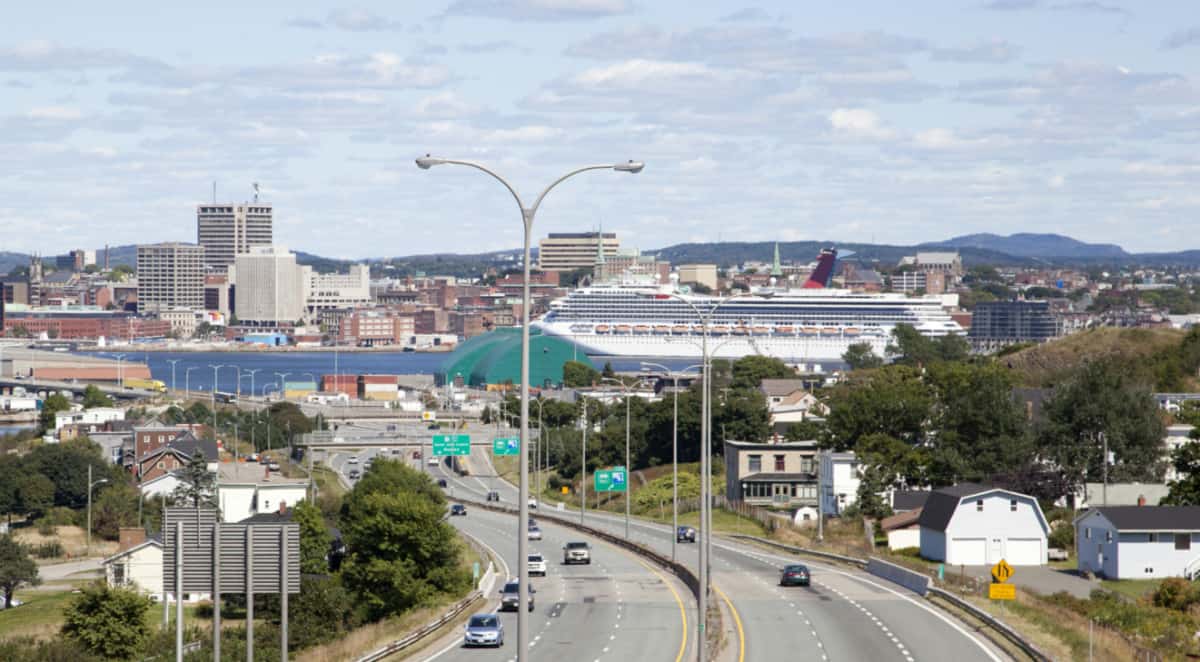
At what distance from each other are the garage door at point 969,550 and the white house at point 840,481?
23479 mm

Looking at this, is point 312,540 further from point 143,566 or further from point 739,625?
point 739,625

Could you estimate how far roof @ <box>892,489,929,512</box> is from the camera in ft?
262

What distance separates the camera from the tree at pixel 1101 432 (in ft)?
269

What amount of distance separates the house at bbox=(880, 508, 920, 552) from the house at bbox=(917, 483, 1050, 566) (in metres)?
6.66

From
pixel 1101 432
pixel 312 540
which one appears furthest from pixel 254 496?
pixel 1101 432

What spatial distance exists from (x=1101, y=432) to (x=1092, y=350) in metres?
63.9

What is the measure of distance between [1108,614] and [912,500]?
3379cm

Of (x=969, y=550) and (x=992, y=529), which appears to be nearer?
(x=992, y=529)

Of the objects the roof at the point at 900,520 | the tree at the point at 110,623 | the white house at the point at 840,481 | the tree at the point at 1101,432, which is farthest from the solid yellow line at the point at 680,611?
the tree at the point at 1101,432

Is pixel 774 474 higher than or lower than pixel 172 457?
higher

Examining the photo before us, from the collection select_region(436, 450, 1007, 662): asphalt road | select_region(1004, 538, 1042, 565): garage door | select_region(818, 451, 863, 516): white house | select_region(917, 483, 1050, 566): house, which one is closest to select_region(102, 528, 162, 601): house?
select_region(436, 450, 1007, 662): asphalt road

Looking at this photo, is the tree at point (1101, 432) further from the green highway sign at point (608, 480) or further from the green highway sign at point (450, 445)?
the green highway sign at point (450, 445)

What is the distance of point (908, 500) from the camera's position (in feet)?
265

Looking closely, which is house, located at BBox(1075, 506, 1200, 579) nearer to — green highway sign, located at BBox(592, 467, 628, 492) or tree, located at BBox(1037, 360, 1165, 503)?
tree, located at BBox(1037, 360, 1165, 503)
